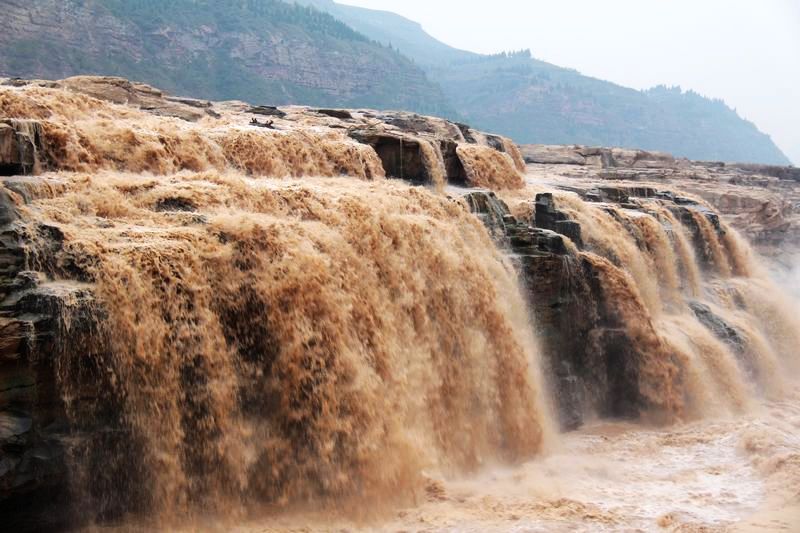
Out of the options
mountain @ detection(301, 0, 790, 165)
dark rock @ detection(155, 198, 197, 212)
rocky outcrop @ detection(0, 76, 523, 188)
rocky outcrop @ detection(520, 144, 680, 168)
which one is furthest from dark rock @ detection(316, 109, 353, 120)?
mountain @ detection(301, 0, 790, 165)

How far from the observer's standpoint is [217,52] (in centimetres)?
8838

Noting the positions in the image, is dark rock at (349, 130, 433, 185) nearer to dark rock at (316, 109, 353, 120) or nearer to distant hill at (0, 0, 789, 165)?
dark rock at (316, 109, 353, 120)

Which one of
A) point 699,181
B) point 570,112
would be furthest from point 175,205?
point 570,112

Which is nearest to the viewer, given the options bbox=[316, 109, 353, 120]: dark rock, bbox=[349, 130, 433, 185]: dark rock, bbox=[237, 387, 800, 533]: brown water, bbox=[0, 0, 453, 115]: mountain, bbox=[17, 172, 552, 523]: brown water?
bbox=[17, 172, 552, 523]: brown water

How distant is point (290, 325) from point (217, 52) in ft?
282

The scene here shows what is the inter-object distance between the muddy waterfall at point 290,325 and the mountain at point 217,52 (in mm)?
52765

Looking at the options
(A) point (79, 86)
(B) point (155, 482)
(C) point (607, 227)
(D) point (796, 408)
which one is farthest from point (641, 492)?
(A) point (79, 86)

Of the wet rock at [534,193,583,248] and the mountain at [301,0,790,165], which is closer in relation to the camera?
the wet rock at [534,193,583,248]

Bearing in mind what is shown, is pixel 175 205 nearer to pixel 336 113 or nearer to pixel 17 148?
pixel 17 148

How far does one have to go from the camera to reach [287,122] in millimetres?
18219

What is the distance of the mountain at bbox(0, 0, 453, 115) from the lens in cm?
6219

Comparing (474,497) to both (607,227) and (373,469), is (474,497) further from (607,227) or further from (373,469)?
(607,227)

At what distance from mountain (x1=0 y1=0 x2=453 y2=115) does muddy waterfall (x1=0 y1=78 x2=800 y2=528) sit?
52.8 m

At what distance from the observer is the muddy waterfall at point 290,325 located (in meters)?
7.21
